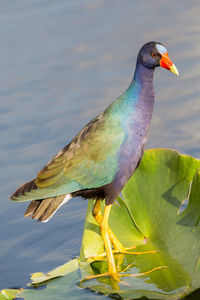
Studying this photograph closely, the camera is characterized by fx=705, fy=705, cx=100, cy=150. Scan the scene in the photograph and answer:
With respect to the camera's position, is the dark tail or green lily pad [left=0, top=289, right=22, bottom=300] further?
the dark tail

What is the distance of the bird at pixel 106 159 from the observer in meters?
3.83

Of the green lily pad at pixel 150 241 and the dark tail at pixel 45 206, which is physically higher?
the dark tail at pixel 45 206

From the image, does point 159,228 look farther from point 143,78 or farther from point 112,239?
point 143,78

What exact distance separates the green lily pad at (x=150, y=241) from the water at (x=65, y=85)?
52 cm

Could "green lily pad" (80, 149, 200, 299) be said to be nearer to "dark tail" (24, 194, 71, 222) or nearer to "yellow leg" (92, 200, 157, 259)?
"yellow leg" (92, 200, 157, 259)

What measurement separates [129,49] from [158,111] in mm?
1086

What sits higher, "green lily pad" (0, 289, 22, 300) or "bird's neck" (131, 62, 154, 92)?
"bird's neck" (131, 62, 154, 92)

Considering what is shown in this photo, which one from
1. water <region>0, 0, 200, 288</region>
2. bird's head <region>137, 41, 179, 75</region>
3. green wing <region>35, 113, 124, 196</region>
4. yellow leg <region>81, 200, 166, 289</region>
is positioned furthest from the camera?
water <region>0, 0, 200, 288</region>

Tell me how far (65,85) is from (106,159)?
248 centimetres

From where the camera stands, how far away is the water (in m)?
4.75

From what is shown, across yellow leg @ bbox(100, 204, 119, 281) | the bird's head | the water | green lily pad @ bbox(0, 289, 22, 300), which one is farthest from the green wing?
the water

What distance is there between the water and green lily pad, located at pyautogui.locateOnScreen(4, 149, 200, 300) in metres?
0.52

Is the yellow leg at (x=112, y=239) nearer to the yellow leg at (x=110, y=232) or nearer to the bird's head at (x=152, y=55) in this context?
the yellow leg at (x=110, y=232)

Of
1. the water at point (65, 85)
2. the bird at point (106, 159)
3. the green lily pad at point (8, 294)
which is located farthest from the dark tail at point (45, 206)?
the water at point (65, 85)
